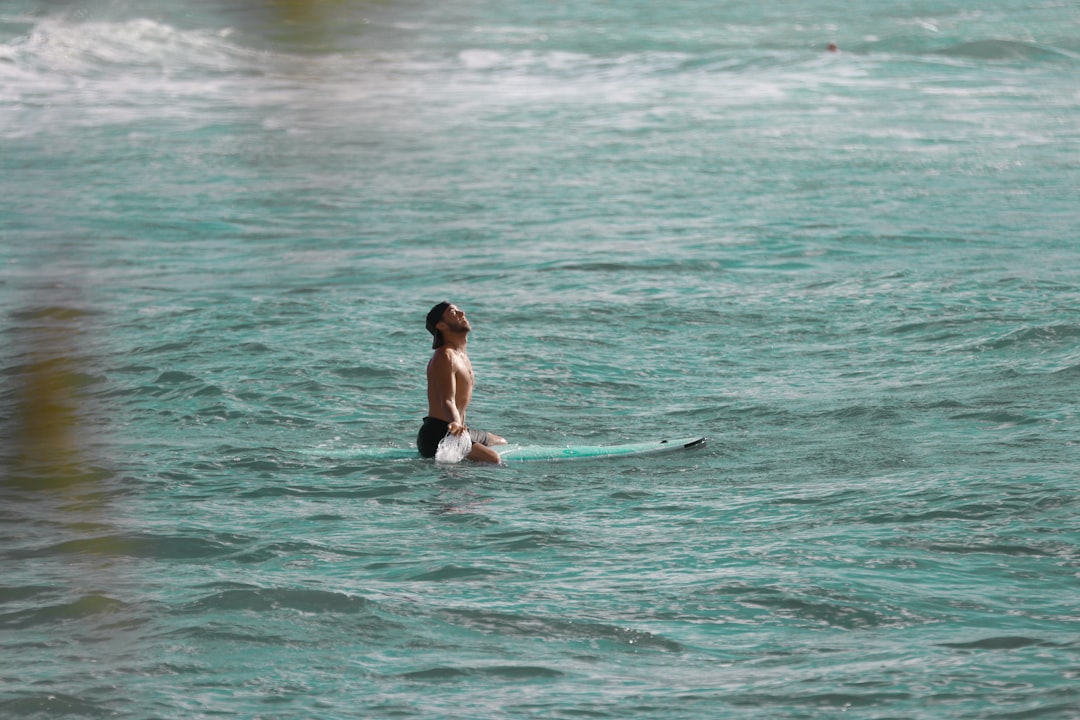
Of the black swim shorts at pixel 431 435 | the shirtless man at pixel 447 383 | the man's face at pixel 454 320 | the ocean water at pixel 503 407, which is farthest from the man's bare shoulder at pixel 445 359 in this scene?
the ocean water at pixel 503 407

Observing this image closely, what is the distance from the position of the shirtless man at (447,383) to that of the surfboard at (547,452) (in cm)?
20

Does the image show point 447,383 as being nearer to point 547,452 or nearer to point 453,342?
point 453,342

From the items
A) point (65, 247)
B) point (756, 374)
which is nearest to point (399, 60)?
point (65, 247)

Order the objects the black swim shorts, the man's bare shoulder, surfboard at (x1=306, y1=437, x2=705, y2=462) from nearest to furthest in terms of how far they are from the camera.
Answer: the man's bare shoulder < the black swim shorts < surfboard at (x1=306, y1=437, x2=705, y2=462)

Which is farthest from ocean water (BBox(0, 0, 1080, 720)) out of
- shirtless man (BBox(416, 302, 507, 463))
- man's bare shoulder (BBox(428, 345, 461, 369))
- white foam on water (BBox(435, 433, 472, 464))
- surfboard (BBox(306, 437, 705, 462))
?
man's bare shoulder (BBox(428, 345, 461, 369))

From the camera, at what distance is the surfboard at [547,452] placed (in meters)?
10.5

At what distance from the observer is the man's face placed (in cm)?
1009

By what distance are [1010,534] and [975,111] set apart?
22.0 m

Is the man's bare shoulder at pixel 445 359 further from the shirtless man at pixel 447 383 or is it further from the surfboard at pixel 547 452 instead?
the surfboard at pixel 547 452

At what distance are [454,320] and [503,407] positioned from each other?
7.88 feet

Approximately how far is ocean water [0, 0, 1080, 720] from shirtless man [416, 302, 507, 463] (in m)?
0.29

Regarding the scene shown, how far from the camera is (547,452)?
1054 cm

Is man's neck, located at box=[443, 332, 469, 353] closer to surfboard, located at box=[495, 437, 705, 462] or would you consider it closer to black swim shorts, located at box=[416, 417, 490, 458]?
black swim shorts, located at box=[416, 417, 490, 458]

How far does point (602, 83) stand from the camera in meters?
35.0
